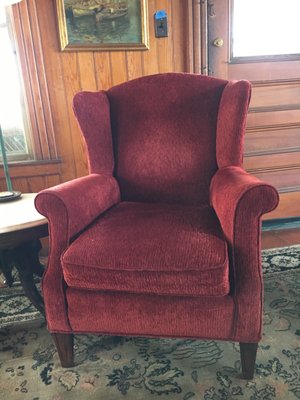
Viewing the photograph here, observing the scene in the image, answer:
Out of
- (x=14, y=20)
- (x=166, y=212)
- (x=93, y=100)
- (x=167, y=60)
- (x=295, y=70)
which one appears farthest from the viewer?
(x=295, y=70)

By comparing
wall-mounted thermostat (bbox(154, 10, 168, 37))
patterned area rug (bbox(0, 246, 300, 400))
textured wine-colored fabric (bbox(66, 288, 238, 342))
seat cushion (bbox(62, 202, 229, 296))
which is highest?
wall-mounted thermostat (bbox(154, 10, 168, 37))

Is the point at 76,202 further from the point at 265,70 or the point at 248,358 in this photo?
the point at 265,70

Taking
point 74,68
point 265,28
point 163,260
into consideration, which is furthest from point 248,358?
point 265,28

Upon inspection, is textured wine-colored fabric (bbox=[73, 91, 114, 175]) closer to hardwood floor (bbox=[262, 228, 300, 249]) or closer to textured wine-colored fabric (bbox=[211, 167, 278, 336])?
textured wine-colored fabric (bbox=[211, 167, 278, 336])

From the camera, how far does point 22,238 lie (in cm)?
108

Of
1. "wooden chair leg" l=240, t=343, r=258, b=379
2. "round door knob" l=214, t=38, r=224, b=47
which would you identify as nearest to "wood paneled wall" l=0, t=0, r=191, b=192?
"round door knob" l=214, t=38, r=224, b=47

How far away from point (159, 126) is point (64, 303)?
0.86 m

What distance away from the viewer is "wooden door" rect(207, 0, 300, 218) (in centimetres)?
200

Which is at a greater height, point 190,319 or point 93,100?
point 93,100

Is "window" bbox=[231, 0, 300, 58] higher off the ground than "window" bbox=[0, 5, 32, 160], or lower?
higher

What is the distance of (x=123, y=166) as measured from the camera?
1.49 m

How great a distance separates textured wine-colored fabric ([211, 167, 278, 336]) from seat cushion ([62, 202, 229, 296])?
0.05m

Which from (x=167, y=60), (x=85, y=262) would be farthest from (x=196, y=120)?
(x=85, y=262)

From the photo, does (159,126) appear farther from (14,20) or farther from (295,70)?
(295,70)
